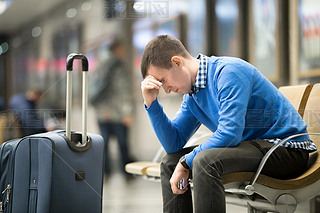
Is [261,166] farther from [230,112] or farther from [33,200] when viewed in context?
[33,200]

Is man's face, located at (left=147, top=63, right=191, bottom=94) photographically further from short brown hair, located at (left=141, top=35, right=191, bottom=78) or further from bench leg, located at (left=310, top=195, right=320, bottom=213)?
bench leg, located at (left=310, top=195, right=320, bottom=213)

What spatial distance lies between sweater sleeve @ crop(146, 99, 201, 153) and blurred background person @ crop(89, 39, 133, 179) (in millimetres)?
878

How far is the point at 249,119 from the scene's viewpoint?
1266 millimetres

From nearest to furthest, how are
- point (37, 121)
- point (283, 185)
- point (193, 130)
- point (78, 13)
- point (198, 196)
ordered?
point (198, 196) → point (283, 185) → point (193, 130) → point (37, 121) → point (78, 13)

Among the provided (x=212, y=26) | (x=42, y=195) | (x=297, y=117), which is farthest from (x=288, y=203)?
(x=212, y=26)

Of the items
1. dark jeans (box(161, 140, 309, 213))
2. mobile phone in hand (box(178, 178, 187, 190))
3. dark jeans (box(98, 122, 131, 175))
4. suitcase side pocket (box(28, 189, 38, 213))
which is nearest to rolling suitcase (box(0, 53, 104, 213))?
suitcase side pocket (box(28, 189, 38, 213))

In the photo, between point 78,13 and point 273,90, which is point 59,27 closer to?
point 78,13

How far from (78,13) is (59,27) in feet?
0.55

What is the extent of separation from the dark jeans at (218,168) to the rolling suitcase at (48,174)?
34cm

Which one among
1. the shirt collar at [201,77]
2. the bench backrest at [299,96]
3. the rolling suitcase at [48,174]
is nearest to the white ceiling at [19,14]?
the rolling suitcase at [48,174]

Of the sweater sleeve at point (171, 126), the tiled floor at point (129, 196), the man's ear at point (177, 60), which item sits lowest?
the tiled floor at point (129, 196)

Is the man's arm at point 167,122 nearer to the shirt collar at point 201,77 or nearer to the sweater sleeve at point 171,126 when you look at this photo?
the sweater sleeve at point 171,126

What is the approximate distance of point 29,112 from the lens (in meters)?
1.64

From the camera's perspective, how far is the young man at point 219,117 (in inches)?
46.5
